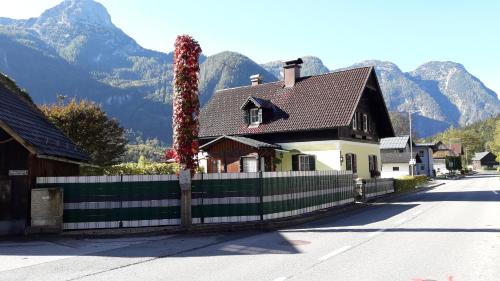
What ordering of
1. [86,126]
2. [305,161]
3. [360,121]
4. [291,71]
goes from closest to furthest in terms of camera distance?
[305,161] < [86,126] < [360,121] < [291,71]

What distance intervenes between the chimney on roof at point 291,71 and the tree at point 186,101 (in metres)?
20.4

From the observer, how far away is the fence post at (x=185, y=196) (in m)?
14.3

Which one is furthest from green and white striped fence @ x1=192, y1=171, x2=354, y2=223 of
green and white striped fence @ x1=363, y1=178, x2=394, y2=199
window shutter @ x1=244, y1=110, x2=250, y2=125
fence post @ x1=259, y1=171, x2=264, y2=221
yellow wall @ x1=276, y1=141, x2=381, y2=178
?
window shutter @ x1=244, y1=110, x2=250, y2=125

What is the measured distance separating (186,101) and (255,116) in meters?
17.8

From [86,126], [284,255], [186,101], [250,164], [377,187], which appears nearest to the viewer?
[284,255]

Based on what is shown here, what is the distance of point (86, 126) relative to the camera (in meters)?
32.7

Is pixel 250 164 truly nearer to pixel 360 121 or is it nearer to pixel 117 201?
pixel 360 121

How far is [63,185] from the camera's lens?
1393cm

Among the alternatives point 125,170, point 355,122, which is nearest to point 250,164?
point 125,170

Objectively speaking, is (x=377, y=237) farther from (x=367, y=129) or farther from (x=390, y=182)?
(x=367, y=129)

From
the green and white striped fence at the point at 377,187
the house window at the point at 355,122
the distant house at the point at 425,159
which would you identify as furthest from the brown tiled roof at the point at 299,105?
the distant house at the point at 425,159

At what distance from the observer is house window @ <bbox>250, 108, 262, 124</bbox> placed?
32.6m

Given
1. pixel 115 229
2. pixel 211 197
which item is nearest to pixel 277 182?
pixel 211 197

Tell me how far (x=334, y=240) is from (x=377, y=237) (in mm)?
1207
